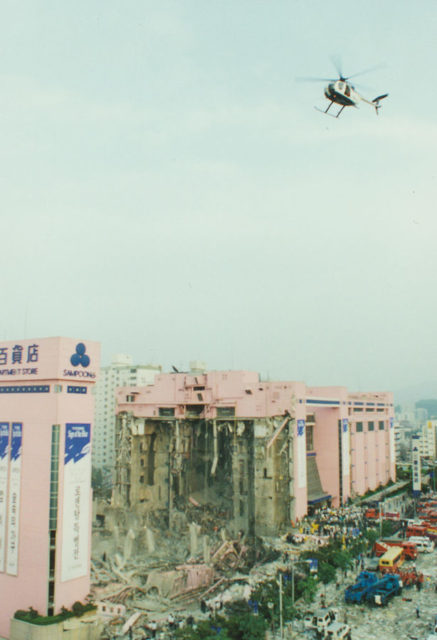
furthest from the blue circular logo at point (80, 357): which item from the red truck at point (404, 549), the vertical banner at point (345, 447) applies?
the vertical banner at point (345, 447)

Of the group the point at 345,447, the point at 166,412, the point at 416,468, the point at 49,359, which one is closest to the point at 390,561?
the point at 345,447

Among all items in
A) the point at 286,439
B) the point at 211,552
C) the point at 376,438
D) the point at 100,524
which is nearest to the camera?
the point at 211,552

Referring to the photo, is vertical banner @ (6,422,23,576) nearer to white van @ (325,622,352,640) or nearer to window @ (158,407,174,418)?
white van @ (325,622,352,640)

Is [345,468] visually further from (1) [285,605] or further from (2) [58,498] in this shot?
(2) [58,498]

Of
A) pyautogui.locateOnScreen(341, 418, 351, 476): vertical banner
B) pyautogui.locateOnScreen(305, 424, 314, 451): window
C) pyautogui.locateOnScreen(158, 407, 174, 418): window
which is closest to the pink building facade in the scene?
pyautogui.locateOnScreen(158, 407, 174, 418): window

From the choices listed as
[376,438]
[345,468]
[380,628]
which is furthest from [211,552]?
[376,438]

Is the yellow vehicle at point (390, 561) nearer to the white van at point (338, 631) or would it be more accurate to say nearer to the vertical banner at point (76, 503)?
the white van at point (338, 631)
